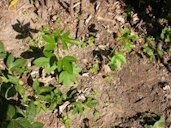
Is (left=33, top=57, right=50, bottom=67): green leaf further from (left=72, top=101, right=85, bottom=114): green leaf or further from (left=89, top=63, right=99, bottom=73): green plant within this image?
(left=89, top=63, right=99, bottom=73): green plant

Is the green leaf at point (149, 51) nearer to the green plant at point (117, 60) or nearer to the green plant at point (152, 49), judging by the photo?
the green plant at point (152, 49)

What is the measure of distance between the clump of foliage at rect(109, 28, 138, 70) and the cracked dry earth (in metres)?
→ 0.08

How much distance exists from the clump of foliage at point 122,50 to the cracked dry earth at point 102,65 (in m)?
0.08

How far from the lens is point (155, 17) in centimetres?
453

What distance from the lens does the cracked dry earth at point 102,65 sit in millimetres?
3850

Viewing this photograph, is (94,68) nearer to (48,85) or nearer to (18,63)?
(48,85)

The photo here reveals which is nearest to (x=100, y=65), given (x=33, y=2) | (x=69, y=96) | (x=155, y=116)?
(x=69, y=96)

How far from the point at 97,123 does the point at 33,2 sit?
5.84 feet

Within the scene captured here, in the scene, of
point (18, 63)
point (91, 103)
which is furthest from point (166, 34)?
point (18, 63)

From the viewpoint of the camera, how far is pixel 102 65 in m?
4.13

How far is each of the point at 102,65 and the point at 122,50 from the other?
13.1 inches

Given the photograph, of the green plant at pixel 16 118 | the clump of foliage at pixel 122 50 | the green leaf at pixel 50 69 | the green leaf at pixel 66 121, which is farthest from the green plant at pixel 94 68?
the green plant at pixel 16 118

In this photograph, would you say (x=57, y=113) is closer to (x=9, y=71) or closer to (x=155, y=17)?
(x=9, y=71)

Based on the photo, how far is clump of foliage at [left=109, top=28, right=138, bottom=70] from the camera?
12.7 ft
